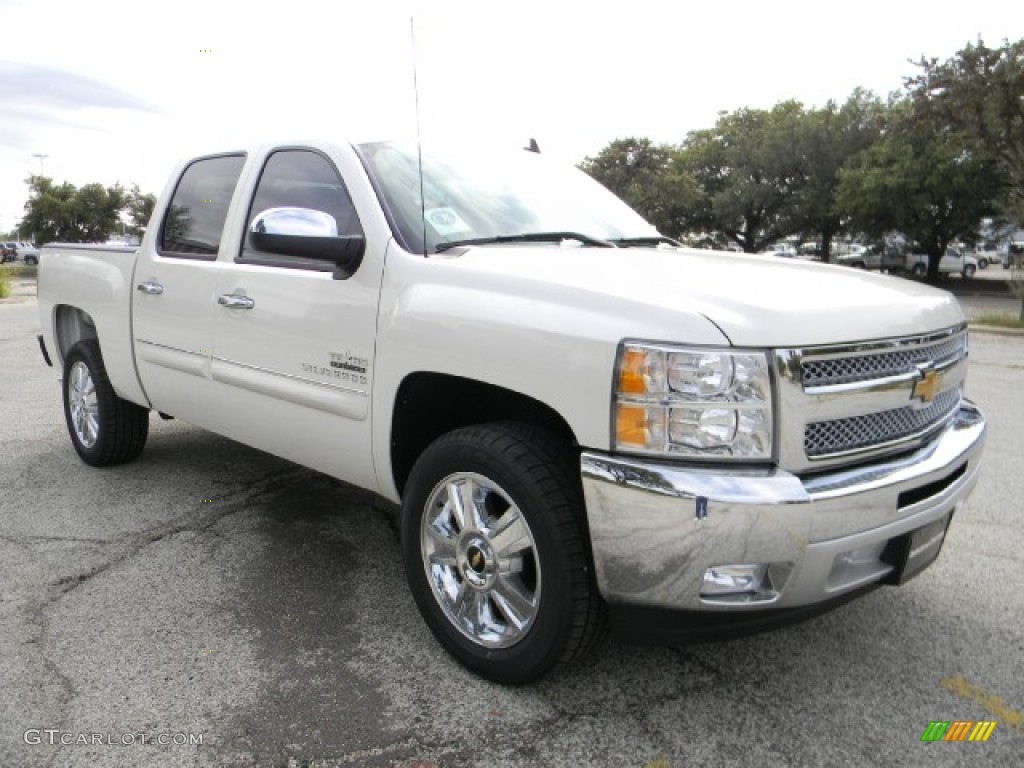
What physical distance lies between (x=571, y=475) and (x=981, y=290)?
32.7 meters

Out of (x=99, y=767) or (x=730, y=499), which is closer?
(x=730, y=499)

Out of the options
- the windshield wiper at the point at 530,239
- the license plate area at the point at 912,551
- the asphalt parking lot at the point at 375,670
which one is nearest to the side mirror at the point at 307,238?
the windshield wiper at the point at 530,239

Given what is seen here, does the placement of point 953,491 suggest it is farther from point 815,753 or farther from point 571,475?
point 571,475

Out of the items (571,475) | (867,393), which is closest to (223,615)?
(571,475)

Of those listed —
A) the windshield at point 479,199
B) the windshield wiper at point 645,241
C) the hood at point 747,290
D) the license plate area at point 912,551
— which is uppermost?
the windshield at point 479,199

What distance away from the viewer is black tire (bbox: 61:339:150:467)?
4941 mm

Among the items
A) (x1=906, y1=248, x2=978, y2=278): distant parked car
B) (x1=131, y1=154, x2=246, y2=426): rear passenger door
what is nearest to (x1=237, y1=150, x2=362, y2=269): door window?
(x1=131, y1=154, x2=246, y2=426): rear passenger door

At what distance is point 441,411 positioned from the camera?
10.1 ft

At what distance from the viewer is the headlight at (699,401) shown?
221cm

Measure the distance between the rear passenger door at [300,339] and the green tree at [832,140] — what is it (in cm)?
3492

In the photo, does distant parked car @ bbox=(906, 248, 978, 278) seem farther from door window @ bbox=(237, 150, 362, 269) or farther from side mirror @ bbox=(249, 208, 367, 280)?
side mirror @ bbox=(249, 208, 367, 280)

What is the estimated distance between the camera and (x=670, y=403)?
2.22m

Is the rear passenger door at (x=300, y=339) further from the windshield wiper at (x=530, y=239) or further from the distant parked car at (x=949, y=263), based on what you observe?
the distant parked car at (x=949, y=263)

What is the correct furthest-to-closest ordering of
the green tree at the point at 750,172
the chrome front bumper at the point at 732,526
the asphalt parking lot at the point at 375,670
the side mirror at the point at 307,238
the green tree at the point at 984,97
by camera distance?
the green tree at the point at 750,172
the green tree at the point at 984,97
the side mirror at the point at 307,238
the asphalt parking lot at the point at 375,670
the chrome front bumper at the point at 732,526
